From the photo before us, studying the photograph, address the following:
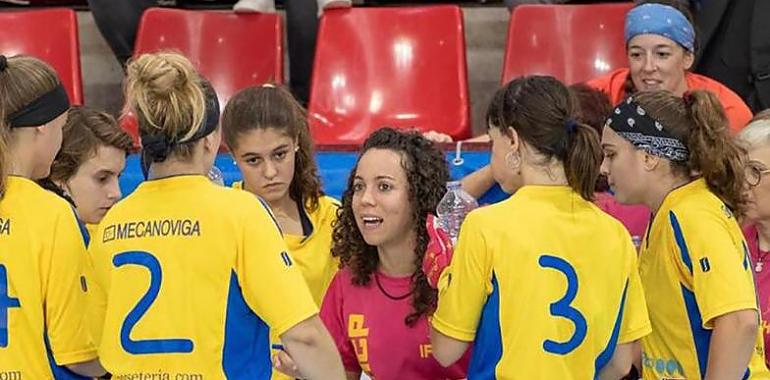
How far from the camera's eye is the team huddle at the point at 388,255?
7.46 feet

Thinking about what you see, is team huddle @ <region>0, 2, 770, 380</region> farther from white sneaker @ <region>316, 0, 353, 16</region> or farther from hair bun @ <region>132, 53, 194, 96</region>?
white sneaker @ <region>316, 0, 353, 16</region>

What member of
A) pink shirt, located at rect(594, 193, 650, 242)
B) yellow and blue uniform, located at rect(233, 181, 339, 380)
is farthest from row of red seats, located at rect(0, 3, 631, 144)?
yellow and blue uniform, located at rect(233, 181, 339, 380)

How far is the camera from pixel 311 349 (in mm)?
2287

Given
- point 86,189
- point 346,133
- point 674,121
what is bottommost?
point 346,133

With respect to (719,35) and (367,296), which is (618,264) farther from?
(719,35)

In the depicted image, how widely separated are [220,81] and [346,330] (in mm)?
2735

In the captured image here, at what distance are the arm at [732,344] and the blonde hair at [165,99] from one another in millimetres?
1276

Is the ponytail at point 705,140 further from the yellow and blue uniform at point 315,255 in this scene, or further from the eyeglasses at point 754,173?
the yellow and blue uniform at point 315,255

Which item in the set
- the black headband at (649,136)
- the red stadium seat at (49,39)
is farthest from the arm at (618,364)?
the red stadium seat at (49,39)

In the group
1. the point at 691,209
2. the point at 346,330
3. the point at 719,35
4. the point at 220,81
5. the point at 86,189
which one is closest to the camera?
the point at 691,209

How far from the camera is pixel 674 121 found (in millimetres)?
2697

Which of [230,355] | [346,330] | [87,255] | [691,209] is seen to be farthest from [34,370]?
[691,209]

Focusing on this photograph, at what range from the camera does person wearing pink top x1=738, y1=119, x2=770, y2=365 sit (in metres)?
3.05

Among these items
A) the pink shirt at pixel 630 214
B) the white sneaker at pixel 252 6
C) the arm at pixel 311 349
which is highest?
the white sneaker at pixel 252 6
